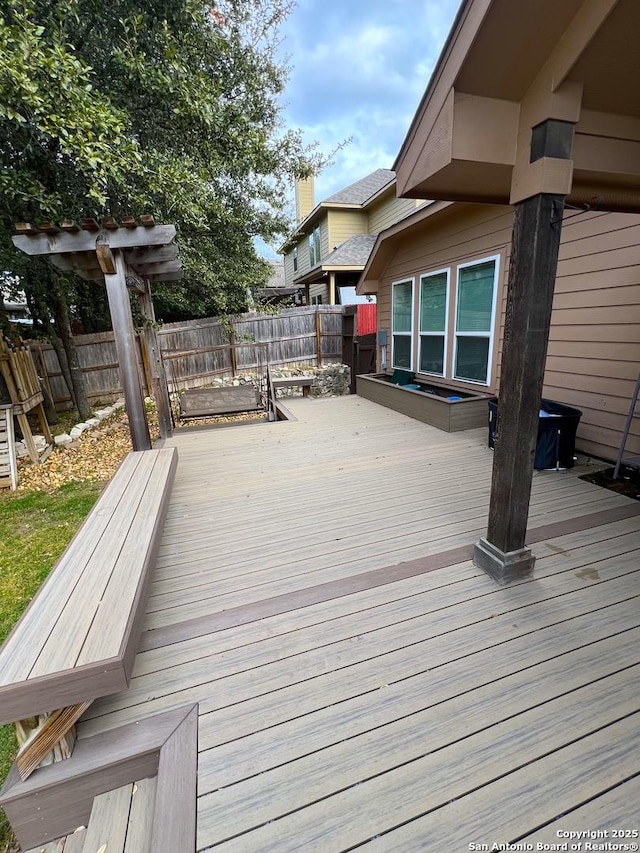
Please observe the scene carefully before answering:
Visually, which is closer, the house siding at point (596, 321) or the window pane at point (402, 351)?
the house siding at point (596, 321)

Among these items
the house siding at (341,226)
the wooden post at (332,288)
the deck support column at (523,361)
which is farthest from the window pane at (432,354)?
the house siding at (341,226)

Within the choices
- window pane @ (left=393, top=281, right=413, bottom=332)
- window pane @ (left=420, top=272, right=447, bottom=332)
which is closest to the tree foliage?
window pane @ (left=393, top=281, right=413, bottom=332)

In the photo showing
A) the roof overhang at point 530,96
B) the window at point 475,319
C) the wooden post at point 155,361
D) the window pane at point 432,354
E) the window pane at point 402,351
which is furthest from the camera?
the window pane at point 402,351

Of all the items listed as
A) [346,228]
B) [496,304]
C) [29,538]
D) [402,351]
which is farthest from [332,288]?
[29,538]

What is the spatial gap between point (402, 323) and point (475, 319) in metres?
2.16

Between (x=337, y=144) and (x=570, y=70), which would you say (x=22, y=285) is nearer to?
(x=337, y=144)

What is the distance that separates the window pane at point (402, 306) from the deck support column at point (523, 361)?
5.30 metres

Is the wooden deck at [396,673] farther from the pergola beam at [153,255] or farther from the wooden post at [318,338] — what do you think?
the wooden post at [318,338]

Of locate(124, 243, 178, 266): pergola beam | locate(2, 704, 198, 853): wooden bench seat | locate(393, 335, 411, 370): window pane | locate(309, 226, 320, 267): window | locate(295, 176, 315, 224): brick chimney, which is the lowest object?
locate(2, 704, 198, 853): wooden bench seat

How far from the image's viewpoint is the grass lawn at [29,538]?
283cm

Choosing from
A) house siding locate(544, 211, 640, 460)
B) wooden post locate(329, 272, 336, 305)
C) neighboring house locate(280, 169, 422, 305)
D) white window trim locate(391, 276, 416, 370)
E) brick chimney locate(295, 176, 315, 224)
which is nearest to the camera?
house siding locate(544, 211, 640, 460)

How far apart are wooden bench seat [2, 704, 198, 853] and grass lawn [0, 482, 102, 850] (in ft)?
2.57

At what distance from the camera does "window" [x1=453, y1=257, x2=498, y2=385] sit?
196 inches

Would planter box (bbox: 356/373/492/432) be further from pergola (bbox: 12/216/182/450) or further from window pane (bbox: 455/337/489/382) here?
pergola (bbox: 12/216/182/450)
